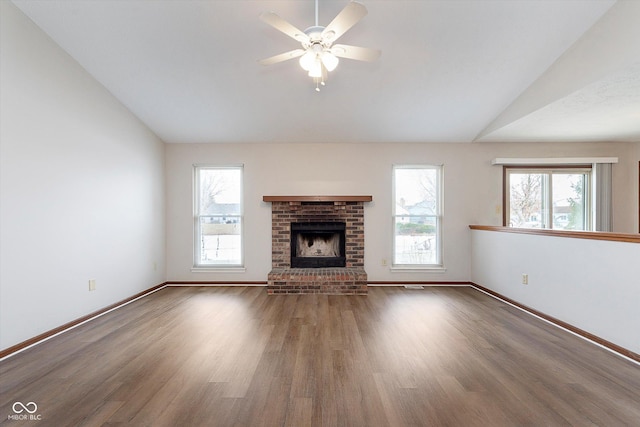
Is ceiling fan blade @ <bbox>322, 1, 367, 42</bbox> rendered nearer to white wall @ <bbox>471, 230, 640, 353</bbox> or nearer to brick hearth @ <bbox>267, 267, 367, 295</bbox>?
white wall @ <bbox>471, 230, 640, 353</bbox>

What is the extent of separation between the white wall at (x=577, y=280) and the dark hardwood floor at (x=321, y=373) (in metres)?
0.23

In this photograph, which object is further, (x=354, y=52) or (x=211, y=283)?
(x=211, y=283)

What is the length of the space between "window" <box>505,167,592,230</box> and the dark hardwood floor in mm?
2219

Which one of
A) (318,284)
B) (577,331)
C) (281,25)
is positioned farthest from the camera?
(318,284)

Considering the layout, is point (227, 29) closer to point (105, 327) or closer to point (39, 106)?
point (39, 106)

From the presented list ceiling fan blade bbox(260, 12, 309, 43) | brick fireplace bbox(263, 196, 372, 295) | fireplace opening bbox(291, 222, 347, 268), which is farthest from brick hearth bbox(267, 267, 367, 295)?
ceiling fan blade bbox(260, 12, 309, 43)

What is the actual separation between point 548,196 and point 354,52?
4.46 metres

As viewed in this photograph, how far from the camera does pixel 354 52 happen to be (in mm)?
2465

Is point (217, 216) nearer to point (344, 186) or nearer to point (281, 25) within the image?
point (344, 186)

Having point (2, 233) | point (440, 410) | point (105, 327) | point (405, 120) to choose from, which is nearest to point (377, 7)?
point (405, 120)

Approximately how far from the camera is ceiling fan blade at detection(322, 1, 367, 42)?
1.95 meters

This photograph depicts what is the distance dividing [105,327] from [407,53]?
434cm

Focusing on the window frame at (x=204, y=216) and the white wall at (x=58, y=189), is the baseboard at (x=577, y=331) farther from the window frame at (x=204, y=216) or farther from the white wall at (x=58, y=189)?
the white wall at (x=58, y=189)

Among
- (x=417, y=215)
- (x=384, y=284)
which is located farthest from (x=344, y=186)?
(x=384, y=284)
